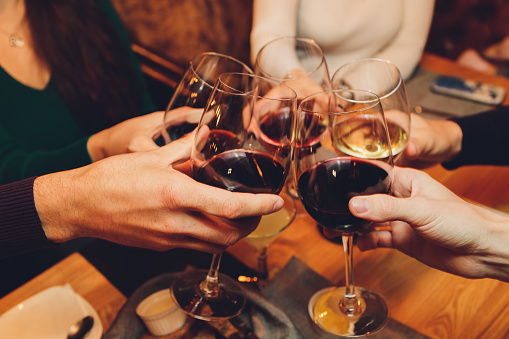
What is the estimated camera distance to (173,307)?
701mm

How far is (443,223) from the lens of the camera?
0.61 m

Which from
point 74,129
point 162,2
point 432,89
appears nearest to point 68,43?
point 74,129

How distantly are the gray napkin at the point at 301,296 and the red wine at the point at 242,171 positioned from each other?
25 cm

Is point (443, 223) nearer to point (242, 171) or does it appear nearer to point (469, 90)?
point (242, 171)

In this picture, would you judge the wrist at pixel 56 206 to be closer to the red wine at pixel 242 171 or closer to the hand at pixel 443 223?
the red wine at pixel 242 171

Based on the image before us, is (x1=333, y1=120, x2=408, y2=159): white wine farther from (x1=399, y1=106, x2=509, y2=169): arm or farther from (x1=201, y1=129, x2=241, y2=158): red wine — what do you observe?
(x1=399, y1=106, x2=509, y2=169): arm

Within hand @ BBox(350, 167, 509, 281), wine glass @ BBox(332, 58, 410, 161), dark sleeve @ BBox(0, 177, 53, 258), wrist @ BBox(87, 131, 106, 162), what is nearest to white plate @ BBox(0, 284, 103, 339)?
dark sleeve @ BBox(0, 177, 53, 258)

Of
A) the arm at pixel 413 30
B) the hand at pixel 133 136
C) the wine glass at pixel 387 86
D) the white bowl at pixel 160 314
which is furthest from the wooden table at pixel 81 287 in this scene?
the arm at pixel 413 30

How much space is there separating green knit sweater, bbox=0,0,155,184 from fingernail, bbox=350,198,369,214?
2.78 ft

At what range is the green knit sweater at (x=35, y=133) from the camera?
1176 mm

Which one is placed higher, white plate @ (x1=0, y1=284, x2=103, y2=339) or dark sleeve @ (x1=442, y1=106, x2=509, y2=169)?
dark sleeve @ (x1=442, y1=106, x2=509, y2=169)

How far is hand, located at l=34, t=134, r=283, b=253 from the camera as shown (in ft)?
1.85

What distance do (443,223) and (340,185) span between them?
0.55 feet

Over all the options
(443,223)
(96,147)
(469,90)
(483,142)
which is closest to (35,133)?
(96,147)
